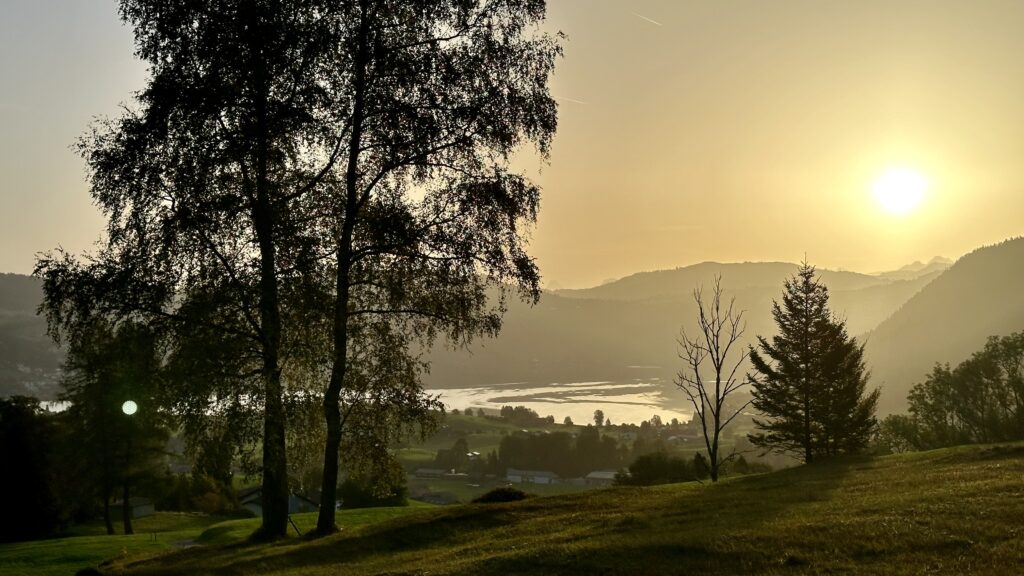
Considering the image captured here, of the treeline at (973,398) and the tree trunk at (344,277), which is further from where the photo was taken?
the treeline at (973,398)

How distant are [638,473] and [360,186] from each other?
4776 cm

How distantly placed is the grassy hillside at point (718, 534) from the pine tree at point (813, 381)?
21644 mm

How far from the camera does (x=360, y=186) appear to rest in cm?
1852

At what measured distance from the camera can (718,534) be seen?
1168 cm

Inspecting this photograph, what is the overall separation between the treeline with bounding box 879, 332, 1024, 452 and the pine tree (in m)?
21.1

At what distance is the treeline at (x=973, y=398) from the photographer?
→ 5934cm

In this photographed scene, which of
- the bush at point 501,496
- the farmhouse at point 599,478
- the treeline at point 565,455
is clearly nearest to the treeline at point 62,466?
the bush at point 501,496

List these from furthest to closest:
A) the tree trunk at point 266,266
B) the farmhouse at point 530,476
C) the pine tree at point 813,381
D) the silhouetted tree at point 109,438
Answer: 1. the farmhouse at point 530,476
2. the pine tree at point 813,381
3. the silhouetted tree at point 109,438
4. the tree trunk at point 266,266

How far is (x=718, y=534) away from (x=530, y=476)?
10182 cm

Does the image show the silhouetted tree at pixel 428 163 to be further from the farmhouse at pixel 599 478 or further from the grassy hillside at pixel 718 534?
the farmhouse at pixel 599 478

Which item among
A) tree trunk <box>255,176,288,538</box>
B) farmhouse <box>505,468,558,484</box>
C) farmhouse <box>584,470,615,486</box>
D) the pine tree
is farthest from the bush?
farmhouse <box>584,470,615,486</box>

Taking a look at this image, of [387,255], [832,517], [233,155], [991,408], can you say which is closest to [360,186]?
[387,255]

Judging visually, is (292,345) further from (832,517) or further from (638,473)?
(638,473)

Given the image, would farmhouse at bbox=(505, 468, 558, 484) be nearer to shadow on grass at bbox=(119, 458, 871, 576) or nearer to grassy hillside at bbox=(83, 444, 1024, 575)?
shadow on grass at bbox=(119, 458, 871, 576)
